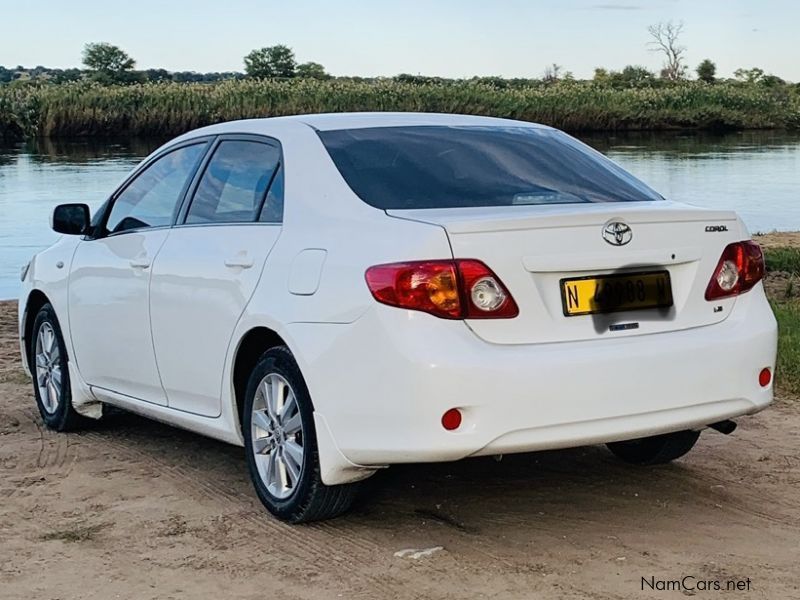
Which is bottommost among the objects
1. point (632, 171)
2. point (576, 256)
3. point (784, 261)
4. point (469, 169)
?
point (632, 171)

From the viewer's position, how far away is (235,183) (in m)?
5.73

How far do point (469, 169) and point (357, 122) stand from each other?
2.16 ft

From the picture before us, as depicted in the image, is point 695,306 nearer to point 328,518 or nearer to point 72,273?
point 328,518

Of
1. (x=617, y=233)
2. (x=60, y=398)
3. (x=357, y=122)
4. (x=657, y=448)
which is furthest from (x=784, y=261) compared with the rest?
(x=617, y=233)

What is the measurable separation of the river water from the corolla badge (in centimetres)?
684

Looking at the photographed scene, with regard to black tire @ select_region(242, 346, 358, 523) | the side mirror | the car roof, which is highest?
the car roof

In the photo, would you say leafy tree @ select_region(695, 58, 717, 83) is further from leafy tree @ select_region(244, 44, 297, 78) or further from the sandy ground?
the sandy ground

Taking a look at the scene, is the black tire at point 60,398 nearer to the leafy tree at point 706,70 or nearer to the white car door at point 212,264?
the white car door at point 212,264

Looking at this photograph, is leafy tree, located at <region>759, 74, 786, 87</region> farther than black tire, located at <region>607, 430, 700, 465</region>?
Yes

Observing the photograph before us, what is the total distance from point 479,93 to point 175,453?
145 feet

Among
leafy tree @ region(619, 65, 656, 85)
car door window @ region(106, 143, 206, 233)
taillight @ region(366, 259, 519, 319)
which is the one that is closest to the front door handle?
car door window @ region(106, 143, 206, 233)

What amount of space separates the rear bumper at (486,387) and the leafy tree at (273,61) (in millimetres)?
82804

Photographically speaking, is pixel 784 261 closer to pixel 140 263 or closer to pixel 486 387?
pixel 140 263

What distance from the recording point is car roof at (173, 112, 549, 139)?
18.5 ft
